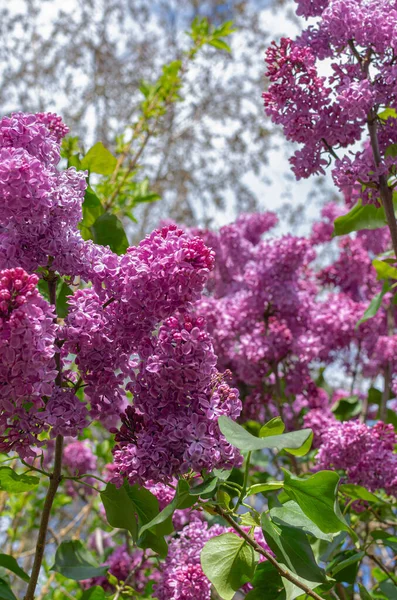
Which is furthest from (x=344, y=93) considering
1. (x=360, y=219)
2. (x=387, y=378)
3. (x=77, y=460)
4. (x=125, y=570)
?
(x=77, y=460)

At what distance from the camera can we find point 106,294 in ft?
3.59

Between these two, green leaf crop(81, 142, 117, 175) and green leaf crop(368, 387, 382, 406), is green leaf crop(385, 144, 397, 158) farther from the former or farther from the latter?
green leaf crop(368, 387, 382, 406)

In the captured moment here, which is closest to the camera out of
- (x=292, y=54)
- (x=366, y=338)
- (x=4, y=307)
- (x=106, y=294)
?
(x=4, y=307)

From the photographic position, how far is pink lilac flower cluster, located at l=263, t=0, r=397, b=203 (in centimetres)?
140

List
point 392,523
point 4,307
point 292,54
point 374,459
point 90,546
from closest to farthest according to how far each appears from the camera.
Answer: point 4,307, point 292,54, point 374,459, point 392,523, point 90,546

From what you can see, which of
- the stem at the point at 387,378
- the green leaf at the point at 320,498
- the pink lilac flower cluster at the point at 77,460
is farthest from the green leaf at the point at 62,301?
the pink lilac flower cluster at the point at 77,460

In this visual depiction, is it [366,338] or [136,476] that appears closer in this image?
[136,476]

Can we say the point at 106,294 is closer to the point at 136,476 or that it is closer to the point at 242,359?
the point at 136,476

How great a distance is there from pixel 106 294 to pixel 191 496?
35 cm

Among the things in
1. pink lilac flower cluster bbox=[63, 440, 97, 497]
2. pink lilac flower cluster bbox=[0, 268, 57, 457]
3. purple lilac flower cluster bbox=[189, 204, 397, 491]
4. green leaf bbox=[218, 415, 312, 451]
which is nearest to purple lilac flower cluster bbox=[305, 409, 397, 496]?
purple lilac flower cluster bbox=[189, 204, 397, 491]

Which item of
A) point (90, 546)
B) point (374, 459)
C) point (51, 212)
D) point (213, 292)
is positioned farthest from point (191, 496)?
point (90, 546)

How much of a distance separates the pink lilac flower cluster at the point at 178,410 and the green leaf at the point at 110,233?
1.65ft

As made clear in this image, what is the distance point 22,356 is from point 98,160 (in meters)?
0.86

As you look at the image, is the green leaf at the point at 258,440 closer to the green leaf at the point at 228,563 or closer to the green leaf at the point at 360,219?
the green leaf at the point at 228,563
